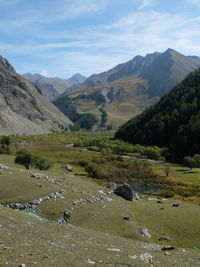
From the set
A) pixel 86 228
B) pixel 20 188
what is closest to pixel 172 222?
pixel 86 228

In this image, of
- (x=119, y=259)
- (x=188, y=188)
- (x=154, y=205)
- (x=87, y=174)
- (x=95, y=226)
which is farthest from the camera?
(x=87, y=174)

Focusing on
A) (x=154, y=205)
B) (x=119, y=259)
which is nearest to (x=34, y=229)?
(x=119, y=259)

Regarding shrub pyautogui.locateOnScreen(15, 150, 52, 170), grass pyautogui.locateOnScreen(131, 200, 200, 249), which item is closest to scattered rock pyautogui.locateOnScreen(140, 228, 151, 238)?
grass pyautogui.locateOnScreen(131, 200, 200, 249)

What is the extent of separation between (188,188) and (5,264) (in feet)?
268

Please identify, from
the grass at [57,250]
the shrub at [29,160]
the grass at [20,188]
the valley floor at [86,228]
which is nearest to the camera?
the grass at [57,250]

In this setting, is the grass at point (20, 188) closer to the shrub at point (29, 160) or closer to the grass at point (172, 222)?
the grass at point (172, 222)

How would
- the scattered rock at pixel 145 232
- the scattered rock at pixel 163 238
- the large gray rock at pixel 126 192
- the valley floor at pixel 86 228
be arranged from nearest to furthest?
the valley floor at pixel 86 228
the scattered rock at pixel 163 238
the scattered rock at pixel 145 232
the large gray rock at pixel 126 192

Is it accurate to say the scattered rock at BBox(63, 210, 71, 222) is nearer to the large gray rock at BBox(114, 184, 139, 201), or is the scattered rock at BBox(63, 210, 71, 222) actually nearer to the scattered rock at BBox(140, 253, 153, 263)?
the scattered rock at BBox(140, 253, 153, 263)

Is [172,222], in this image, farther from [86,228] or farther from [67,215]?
[67,215]

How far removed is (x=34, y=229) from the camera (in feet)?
95.5

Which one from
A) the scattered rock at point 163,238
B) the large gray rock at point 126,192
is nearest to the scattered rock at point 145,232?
the scattered rock at point 163,238

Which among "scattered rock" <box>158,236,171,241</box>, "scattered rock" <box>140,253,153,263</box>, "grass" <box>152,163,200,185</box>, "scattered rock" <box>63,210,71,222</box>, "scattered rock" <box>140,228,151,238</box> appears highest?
"scattered rock" <box>140,253,153,263</box>

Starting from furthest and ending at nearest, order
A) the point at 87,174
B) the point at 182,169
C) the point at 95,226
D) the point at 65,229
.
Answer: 1. the point at 182,169
2. the point at 87,174
3. the point at 95,226
4. the point at 65,229

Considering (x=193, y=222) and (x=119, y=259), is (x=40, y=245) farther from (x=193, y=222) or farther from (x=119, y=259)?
(x=193, y=222)
